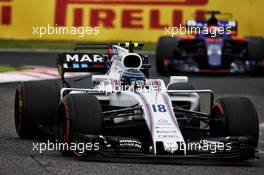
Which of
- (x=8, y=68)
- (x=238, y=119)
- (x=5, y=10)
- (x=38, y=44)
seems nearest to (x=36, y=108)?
(x=238, y=119)

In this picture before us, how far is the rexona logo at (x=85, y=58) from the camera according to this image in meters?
11.4

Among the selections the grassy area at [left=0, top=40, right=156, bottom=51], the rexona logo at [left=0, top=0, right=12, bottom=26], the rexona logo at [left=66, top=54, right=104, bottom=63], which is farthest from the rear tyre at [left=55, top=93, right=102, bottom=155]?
the grassy area at [left=0, top=40, right=156, bottom=51]

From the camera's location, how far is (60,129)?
945cm

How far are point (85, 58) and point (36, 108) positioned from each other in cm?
134

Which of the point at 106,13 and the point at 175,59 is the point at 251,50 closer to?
the point at 175,59

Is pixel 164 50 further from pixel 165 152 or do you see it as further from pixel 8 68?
pixel 165 152

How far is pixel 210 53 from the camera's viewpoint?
786 inches

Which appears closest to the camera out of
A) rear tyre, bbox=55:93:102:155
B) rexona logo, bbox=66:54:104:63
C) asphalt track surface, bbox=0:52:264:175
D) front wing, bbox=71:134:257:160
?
asphalt track surface, bbox=0:52:264:175

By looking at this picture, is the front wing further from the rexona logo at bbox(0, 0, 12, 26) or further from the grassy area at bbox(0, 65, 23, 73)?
the rexona logo at bbox(0, 0, 12, 26)

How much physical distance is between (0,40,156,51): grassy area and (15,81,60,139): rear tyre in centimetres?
1434

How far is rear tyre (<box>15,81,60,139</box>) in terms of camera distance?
1036 cm

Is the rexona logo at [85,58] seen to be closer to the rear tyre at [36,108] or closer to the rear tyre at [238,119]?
the rear tyre at [36,108]

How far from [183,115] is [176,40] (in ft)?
33.4

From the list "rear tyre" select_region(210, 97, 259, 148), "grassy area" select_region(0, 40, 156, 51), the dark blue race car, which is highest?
"rear tyre" select_region(210, 97, 259, 148)
